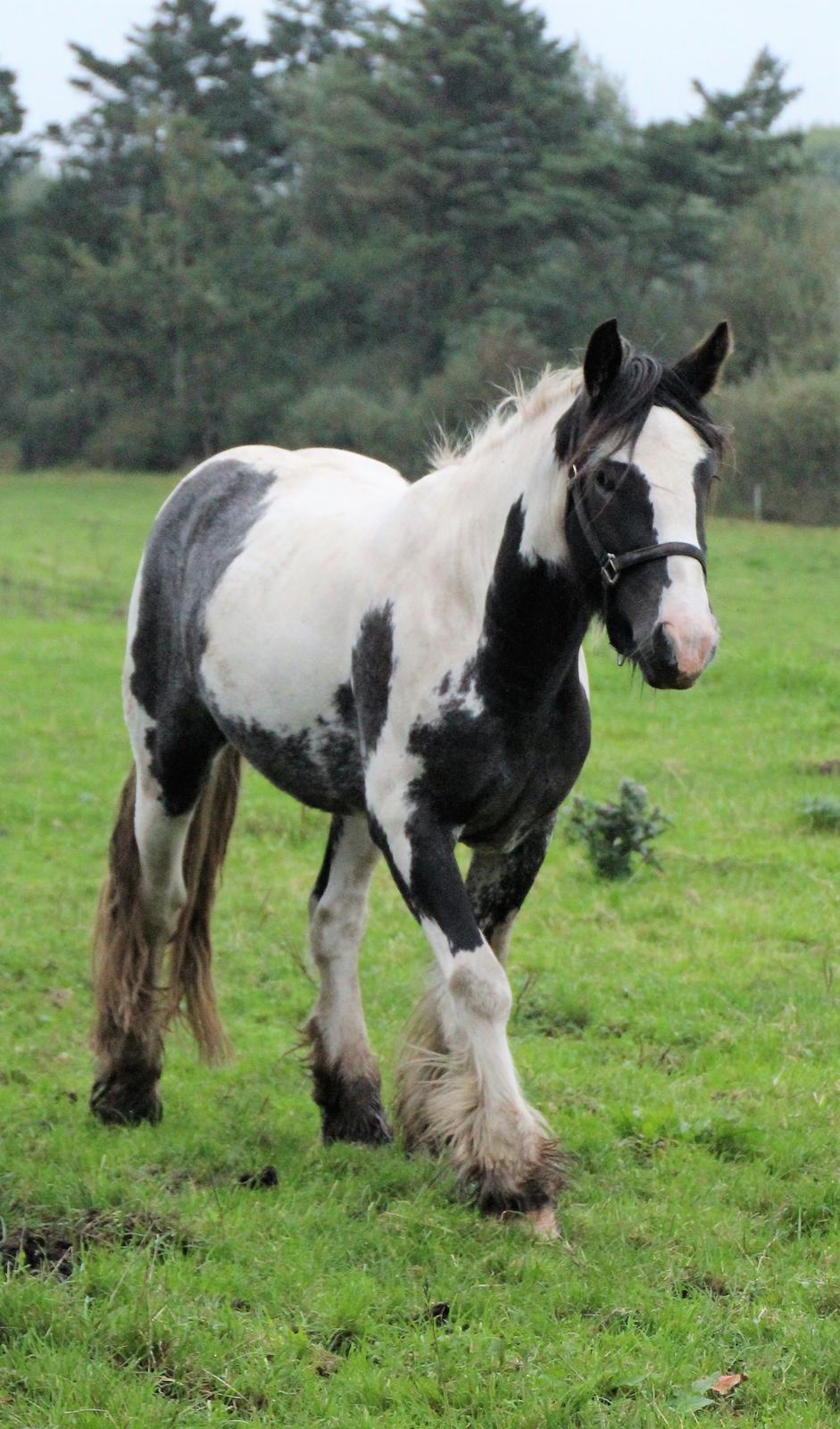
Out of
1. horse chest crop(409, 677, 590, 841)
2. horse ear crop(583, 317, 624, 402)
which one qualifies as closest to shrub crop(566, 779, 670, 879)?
horse chest crop(409, 677, 590, 841)

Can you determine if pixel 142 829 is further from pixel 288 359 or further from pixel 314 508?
pixel 288 359

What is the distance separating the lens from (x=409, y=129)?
123ft

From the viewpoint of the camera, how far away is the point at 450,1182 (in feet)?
13.9

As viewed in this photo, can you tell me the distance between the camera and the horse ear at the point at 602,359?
11.7ft

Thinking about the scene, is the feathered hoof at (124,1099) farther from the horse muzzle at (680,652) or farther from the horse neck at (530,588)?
the horse muzzle at (680,652)

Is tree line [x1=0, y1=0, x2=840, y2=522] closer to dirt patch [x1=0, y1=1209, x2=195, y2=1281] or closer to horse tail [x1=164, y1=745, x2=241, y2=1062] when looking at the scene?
horse tail [x1=164, y1=745, x2=241, y2=1062]

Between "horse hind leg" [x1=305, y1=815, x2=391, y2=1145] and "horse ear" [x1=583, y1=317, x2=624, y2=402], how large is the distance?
175 centimetres

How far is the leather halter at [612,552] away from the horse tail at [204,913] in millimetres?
2063

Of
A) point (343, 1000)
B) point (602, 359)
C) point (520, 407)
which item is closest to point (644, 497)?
point (602, 359)

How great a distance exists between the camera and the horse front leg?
3912mm

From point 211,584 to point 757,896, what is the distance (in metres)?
3.75

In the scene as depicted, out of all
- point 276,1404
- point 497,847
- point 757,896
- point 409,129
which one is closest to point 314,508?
point 497,847

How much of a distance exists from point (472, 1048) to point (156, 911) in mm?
1791

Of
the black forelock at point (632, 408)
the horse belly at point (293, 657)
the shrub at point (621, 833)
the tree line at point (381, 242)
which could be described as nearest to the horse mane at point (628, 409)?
the black forelock at point (632, 408)
